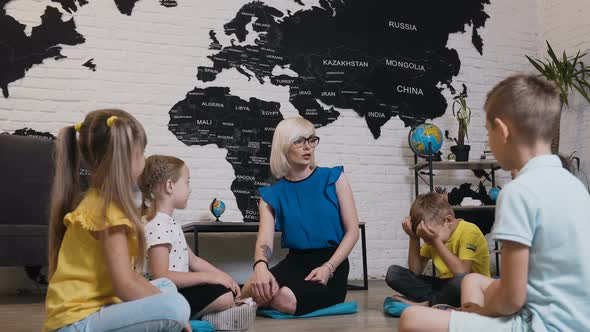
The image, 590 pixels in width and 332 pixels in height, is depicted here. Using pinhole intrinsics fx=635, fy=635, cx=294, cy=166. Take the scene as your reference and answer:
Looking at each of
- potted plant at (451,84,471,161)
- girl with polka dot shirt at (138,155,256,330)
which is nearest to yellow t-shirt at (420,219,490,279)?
girl with polka dot shirt at (138,155,256,330)

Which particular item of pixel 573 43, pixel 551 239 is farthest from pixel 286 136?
pixel 573 43

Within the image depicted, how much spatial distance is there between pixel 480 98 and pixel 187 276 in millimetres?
3554

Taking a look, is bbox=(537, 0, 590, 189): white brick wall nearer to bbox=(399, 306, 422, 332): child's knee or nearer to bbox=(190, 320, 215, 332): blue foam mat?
bbox=(190, 320, 215, 332): blue foam mat

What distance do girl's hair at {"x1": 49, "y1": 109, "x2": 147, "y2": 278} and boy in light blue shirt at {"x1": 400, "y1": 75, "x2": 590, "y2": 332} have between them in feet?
3.02

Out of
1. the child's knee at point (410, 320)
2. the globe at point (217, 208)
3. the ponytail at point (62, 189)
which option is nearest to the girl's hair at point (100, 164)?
the ponytail at point (62, 189)

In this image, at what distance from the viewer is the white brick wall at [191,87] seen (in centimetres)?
431

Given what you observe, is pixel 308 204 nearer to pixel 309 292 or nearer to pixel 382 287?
pixel 309 292

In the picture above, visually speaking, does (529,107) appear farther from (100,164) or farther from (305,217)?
(305,217)

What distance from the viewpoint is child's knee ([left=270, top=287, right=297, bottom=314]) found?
2.85 m

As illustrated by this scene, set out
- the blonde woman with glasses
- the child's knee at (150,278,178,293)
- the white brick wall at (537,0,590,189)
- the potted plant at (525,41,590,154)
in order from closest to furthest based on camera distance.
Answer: the child's knee at (150,278,178,293), the blonde woman with glasses, the potted plant at (525,41,590,154), the white brick wall at (537,0,590,189)

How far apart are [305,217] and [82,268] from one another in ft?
5.09

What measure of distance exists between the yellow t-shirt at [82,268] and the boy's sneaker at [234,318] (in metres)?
0.91

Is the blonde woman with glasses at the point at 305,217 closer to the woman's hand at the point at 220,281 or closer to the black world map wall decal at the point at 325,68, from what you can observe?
the woman's hand at the point at 220,281

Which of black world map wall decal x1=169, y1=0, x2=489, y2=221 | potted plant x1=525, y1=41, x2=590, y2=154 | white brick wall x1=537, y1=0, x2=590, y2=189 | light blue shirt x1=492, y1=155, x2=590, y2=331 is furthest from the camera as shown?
white brick wall x1=537, y1=0, x2=590, y2=189
